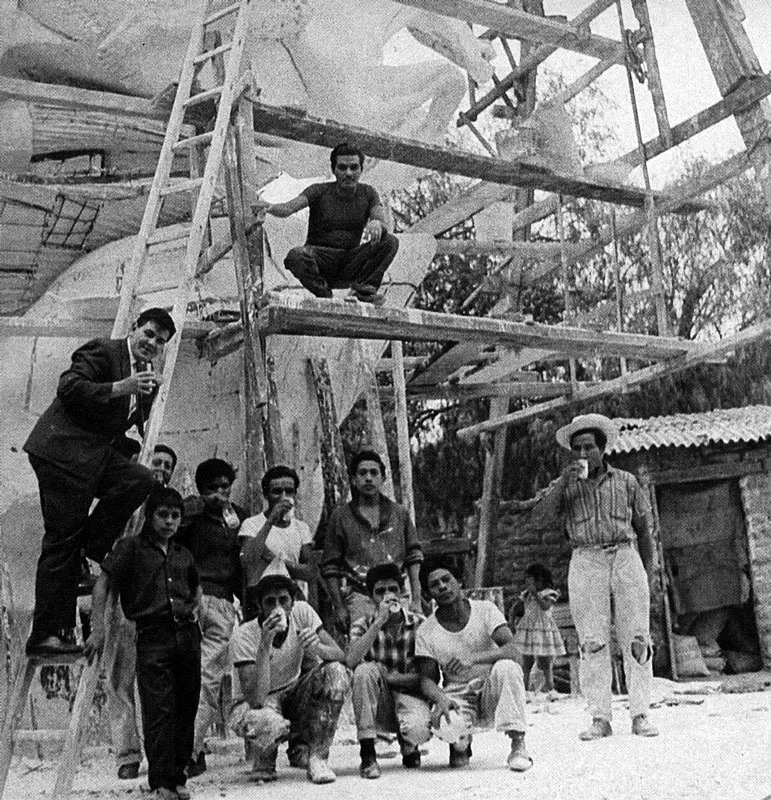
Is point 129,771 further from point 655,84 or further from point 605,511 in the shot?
point 655,84

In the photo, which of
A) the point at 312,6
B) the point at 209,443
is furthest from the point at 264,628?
the point at 312,6

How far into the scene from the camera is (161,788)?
4332 millimetres

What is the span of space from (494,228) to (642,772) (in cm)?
599

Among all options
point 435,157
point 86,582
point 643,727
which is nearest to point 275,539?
point 86,582

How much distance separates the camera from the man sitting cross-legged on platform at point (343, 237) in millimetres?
6008

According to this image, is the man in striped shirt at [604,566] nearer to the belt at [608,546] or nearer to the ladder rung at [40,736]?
the belt at [608,546]

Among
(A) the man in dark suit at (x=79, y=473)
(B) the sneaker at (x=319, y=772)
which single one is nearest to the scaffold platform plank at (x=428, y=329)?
(A) the man in dark suit at (x=79, y=473)

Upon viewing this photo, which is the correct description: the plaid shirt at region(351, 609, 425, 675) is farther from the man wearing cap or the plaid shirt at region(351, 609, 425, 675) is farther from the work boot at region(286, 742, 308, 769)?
the man wearing cap

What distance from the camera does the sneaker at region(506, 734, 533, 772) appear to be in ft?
15.7

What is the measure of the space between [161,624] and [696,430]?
7147 mm

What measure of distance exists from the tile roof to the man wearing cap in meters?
4.27

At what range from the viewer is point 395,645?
5109mm

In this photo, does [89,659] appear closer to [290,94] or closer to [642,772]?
[642,772]

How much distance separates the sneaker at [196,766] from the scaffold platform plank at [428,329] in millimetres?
2145
